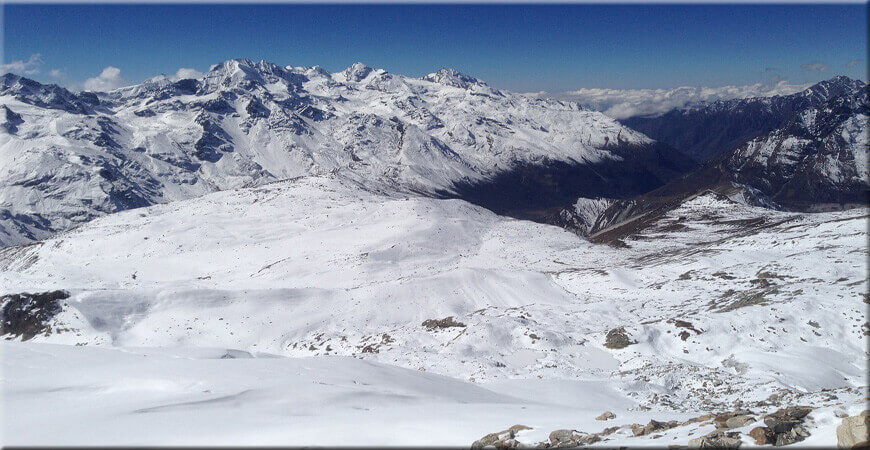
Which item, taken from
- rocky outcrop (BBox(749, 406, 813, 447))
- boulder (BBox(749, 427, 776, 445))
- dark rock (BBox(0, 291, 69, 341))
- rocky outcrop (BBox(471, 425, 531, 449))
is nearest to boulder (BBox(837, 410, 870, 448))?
rocky outcrop (BBox(749, 406, 813, 447))

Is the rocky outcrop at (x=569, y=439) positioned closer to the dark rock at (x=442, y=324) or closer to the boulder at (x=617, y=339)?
the boulder at (x=617, y=339)

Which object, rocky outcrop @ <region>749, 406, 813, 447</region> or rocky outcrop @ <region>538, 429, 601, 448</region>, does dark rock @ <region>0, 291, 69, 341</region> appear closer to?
rocky outcrop @ <region>538, 429, 601, 448</region>

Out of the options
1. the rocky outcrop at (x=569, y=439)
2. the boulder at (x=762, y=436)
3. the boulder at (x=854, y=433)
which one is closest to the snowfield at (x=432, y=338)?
the boulder at (x=854, y=433)

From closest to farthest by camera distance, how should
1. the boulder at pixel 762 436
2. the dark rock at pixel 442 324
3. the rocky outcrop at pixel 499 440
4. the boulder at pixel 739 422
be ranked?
1. the boulder at pixel 762 436
2. the rocky outcrop at pixel 499 440
3. the boulder at pixel 739 422
4. the dark rock at pixel 442 324

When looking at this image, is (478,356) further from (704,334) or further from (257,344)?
(257,344)

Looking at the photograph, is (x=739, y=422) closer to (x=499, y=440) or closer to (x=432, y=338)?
(x=499, y=440)

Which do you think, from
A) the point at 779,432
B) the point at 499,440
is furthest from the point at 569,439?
the point at 779,432

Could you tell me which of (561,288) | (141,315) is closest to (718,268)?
(561,288)
